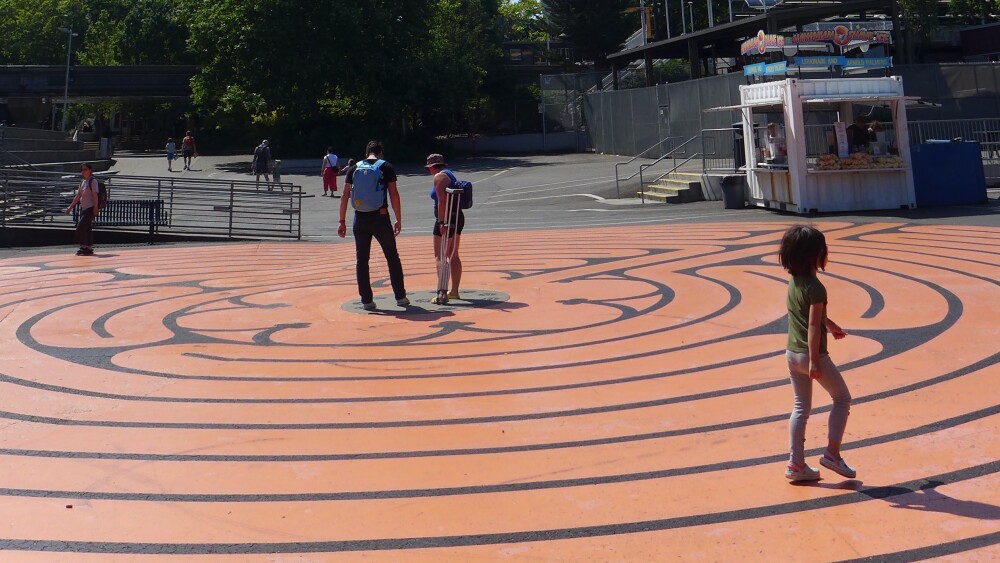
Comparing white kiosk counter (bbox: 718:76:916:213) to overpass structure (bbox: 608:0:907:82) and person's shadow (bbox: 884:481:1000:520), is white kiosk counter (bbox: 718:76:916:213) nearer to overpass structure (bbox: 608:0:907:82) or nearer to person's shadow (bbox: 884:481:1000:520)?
overpass structure (bbox: 608:0:907:82)

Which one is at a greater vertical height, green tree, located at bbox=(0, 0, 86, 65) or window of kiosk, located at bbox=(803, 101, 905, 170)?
green tree, located at bbox=(0, 0, 86, 65)

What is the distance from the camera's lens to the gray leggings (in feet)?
17.0

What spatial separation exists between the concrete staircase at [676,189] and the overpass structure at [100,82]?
3605cm

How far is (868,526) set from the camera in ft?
15.0

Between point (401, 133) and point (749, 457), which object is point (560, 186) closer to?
point (401, 133)

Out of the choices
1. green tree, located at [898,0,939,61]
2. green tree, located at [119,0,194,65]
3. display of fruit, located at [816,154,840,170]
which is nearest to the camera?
display of fruit, located at [816,154,840,170]

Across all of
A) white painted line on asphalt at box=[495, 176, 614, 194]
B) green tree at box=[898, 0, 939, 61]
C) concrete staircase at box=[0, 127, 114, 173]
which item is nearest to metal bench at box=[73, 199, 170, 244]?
concrete staircase at box=[0, 127, 114, 173]

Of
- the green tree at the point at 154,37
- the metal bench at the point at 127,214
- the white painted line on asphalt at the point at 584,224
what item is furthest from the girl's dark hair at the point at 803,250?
the green tree at the point at 154,37

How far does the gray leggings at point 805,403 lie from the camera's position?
5168 millimetres

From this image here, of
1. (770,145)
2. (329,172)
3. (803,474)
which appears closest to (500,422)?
(803,474)

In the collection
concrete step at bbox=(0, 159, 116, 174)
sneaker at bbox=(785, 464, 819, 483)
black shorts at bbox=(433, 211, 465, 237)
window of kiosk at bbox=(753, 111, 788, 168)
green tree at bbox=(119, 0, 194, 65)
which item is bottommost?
sneaker at bbox=(785, 464, 819, 483)

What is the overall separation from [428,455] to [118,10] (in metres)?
78.0

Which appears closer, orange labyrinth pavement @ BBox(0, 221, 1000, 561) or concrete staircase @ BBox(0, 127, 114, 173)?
orange labyrinth pavement @ BBox(0, 221, 1000, 561)

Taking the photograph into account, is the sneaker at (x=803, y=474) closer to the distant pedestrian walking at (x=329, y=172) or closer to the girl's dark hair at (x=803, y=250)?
the girl's dark hair at (x=803, y=250)
